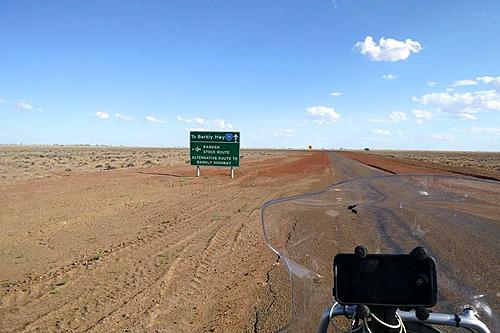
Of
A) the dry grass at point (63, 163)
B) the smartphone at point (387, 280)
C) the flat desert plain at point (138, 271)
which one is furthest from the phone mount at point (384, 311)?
the dry grass at point (63, 163)

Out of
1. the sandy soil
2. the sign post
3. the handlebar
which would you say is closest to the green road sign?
the sign post

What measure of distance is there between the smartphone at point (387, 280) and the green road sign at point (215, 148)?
20.6m

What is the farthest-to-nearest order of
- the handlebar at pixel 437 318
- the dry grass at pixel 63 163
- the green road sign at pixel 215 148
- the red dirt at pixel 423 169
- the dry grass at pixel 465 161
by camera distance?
the dry grass at pixel 465 161, the dry grass at pixel 63 163, the red dirt at pixel 423 169, the green road sign at pixel 215 148, the handlebar at pixel 437 318

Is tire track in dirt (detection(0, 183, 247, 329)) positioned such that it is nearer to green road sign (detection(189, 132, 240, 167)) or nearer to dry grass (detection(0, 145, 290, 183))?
green road sign (detection(189, 132, 240, 167))

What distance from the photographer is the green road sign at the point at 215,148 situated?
73.4ft

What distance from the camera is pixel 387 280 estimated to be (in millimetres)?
1675

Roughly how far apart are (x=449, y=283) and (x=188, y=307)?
3.33 metres

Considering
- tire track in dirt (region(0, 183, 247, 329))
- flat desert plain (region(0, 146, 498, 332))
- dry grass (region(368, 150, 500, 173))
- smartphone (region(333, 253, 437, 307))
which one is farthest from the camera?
dry grass (region(368, 150, 500, 173))

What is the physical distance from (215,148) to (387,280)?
70.0 feet

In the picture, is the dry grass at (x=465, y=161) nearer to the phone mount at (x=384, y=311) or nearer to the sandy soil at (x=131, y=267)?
the sandy soil at (x=131, y=267)

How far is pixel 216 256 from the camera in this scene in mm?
6723

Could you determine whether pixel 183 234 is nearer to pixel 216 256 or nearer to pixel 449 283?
pixel 216 256

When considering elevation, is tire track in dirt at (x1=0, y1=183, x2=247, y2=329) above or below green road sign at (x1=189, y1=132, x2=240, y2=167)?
below

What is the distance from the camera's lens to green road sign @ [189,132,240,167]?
22375mm
